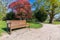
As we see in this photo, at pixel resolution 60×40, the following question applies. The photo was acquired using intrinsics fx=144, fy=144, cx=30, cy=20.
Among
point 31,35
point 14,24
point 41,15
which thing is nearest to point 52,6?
point 41,15

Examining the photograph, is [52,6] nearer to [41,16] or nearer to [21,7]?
[41,16]

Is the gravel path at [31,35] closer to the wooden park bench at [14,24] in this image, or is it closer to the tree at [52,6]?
the wooden park bench at [14,24]

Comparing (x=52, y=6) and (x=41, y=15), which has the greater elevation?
(x=52, y=6)

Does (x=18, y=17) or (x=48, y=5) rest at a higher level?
(x=48, y=5)

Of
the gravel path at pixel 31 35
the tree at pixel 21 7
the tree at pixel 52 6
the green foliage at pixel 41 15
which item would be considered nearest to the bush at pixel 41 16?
the green foliage at pixel 41 15

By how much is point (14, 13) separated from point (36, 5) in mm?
3798

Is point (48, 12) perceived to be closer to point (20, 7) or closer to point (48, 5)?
point (48, 5)

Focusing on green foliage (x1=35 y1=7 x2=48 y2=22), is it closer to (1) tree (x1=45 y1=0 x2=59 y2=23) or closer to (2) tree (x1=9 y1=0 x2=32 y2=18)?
(1) tree (x1=45 y1=0 x2=59 y2=23)

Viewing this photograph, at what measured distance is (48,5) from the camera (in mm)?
22234

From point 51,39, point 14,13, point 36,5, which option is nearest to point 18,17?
point 14,13

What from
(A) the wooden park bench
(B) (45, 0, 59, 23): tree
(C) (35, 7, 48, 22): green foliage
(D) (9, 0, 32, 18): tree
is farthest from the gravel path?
(C) (35, 7, 48, 22): green foliage

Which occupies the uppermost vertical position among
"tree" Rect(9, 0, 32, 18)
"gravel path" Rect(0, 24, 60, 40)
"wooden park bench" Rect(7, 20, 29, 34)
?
"tree" Rect(9, 0, 32, 18)

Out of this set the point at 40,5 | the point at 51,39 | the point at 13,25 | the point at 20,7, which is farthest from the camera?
the point at 40,5

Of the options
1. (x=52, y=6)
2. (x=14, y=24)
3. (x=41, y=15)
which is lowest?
(x=14, y=24)
